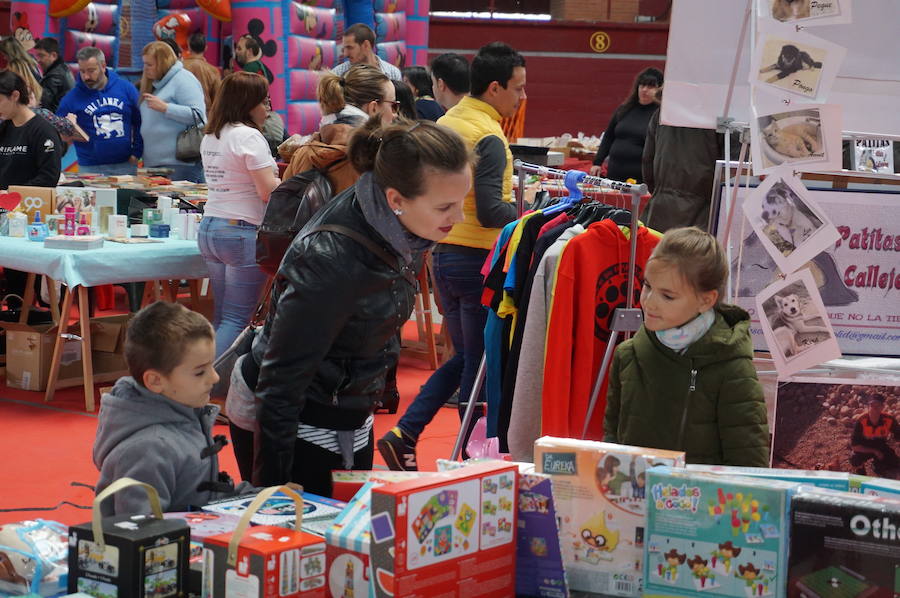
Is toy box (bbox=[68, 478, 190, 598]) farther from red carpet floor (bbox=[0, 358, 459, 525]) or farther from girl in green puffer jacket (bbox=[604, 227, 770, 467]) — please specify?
red carpet floor (bbox=[0, 358, 459, 525])

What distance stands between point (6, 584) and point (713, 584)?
44.1 inches

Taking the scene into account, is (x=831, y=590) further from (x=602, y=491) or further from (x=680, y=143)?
(x=680, y=143)

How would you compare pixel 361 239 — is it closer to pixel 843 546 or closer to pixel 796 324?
pixel 843 546

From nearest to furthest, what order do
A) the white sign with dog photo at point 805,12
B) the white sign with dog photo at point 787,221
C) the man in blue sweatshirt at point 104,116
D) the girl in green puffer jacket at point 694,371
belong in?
the girl in green puffer jacket at point 694,371, the white sign with dog photo at point 805,12, the white sign with dog photo at point 787,221, the man in blue sweatshirt at point 104,116

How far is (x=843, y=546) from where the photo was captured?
5.14ft

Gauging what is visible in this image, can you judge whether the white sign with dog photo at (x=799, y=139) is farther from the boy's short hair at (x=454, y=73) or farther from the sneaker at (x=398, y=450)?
the boy's short hair at (x=454, y=73)

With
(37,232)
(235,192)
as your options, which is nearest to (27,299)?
(37,232)

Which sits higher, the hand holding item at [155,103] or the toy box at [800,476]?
the hand holding item at [155,103]

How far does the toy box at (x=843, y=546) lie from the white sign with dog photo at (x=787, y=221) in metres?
1.39

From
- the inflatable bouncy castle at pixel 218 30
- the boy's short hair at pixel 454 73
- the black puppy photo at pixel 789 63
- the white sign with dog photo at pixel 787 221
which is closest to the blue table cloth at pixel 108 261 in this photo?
the boy's short hair at pixel 454 73

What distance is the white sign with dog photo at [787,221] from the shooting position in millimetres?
2875

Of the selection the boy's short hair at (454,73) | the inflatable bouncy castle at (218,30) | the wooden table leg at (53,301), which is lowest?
the wooden table leg at (53,301)

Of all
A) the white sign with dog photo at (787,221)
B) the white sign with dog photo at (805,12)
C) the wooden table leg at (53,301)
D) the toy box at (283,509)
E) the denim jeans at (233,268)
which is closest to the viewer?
the toy box at (283,509)

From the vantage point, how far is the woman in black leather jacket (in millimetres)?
2203
